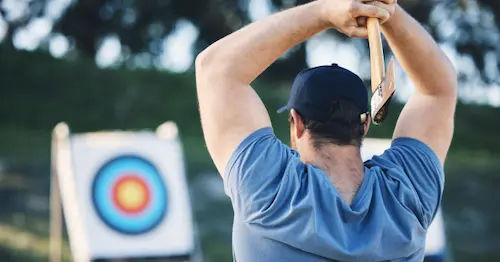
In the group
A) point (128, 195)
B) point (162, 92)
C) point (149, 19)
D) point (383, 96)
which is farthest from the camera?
point (149, 19)

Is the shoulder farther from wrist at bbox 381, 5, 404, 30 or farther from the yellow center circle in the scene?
the yellow center circle

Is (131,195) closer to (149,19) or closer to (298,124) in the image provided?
(298,124)

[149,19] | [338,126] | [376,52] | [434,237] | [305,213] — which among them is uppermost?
[149,19]

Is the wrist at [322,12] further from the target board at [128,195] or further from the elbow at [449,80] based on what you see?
the target board at [128,195]

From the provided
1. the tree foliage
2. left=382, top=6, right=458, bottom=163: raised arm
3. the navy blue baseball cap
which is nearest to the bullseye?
left=382, top=6, right=458, bottom=163: raised arm

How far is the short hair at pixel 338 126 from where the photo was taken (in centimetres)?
182

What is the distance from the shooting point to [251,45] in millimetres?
1826

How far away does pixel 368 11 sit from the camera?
1814mm

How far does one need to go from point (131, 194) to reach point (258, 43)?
4554mm

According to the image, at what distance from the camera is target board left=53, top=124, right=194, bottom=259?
5.98 m

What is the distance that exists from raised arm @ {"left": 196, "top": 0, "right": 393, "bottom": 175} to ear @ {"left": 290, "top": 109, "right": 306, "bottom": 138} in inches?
2.2

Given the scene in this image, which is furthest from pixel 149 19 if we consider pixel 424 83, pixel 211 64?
pixel 211 64

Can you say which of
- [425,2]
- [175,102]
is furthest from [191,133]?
[425,2]

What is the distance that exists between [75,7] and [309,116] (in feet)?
37.7
